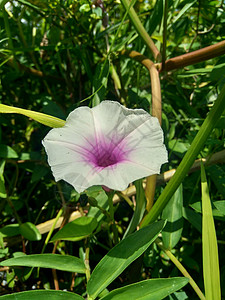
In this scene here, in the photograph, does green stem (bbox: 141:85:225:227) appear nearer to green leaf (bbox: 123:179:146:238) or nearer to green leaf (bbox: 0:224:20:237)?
green leaf (bbox: 123:179:146:238)

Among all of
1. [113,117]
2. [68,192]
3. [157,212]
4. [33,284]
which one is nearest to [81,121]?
[113,117]

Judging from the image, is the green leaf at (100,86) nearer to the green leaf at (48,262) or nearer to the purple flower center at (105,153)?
the purple flower center at (105,153)

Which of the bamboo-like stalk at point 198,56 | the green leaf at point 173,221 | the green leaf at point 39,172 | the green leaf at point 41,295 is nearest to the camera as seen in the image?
the green leaf at point 41,295

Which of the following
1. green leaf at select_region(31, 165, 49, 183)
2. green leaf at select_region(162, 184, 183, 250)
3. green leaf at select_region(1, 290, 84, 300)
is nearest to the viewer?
green leaf at select_region(1, 290, 84, 300)

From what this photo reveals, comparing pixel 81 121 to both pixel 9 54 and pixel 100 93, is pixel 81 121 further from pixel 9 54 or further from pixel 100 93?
pixel 9 54

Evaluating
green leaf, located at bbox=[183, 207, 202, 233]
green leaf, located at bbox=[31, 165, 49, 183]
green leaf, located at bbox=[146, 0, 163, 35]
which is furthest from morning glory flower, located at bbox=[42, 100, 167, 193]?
green leaf, located at bbox=[146, 0, 163, 35]

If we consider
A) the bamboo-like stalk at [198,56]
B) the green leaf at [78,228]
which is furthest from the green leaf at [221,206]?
the bamboo-like stalk at [198,56]

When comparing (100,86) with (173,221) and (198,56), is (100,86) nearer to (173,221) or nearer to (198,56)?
(198,56)
